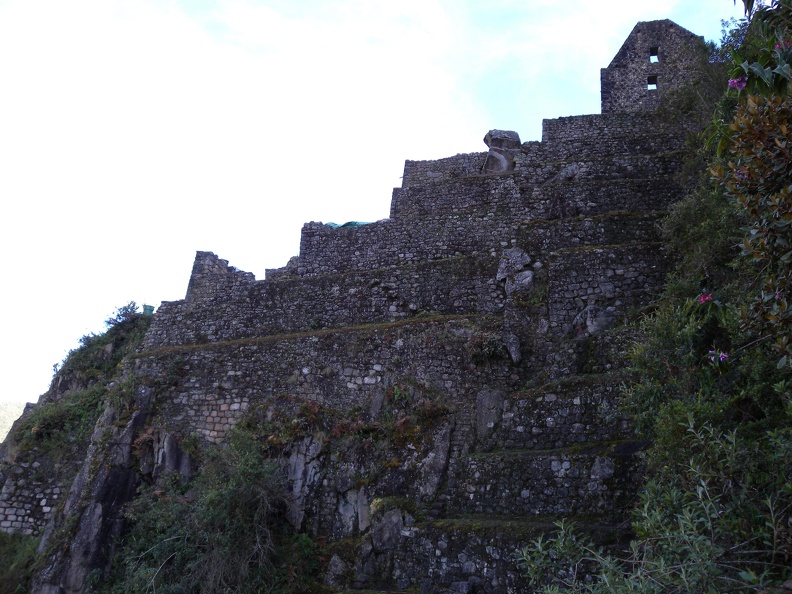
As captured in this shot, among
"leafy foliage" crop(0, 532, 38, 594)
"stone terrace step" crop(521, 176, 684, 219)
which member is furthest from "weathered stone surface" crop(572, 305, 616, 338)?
"leafy foliage" crop(0, 532, 38, 594)

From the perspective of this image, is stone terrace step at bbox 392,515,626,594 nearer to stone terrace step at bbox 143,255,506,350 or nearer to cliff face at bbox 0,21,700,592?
cliff face at bbox 0,21,700,592

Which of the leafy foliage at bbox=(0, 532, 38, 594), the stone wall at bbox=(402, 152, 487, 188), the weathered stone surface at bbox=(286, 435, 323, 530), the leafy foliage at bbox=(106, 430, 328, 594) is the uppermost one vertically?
the stone wall at bbox=(402, 152, 487, 188)

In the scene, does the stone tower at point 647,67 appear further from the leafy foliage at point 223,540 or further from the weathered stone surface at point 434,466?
the leafy foliage at point 223,540

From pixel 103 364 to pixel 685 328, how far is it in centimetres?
1628

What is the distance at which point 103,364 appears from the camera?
19078 mm

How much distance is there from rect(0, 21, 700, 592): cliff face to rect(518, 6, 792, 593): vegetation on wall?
150cm

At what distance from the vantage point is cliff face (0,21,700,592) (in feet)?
32.7

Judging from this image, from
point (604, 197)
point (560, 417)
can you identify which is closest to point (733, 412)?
point (560, 417)

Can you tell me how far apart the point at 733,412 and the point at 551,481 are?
9.83ft

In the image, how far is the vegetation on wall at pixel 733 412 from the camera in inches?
231

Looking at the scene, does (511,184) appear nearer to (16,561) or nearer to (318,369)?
(318,369)

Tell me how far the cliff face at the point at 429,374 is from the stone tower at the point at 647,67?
8.56 feet

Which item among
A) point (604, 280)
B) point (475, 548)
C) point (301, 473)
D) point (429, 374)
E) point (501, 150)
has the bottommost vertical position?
point (475, 548)

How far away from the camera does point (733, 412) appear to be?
7.43m
